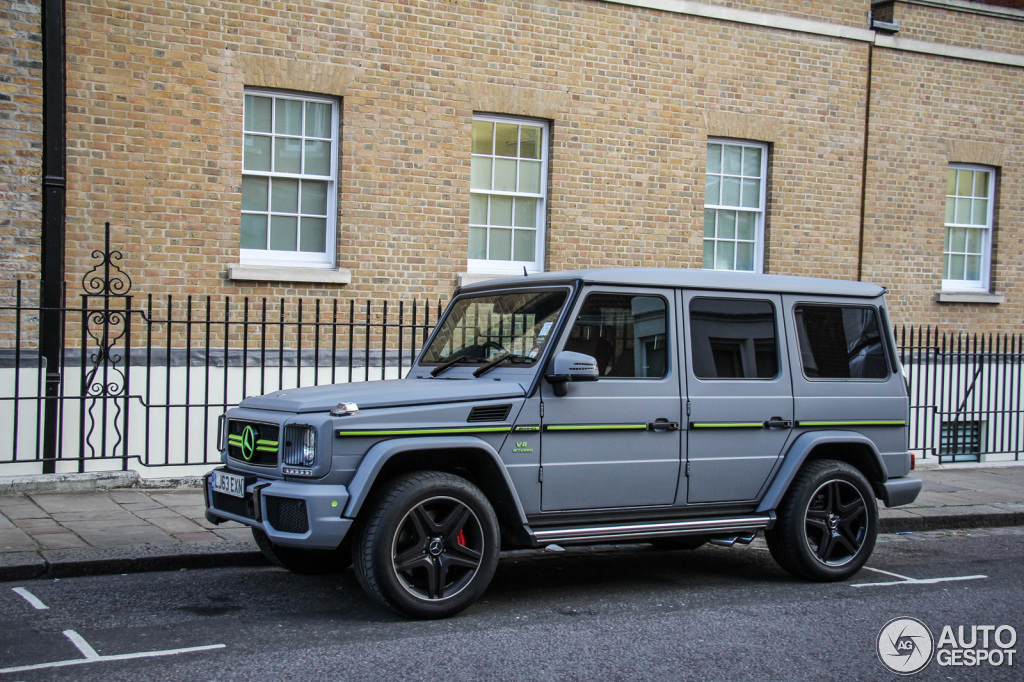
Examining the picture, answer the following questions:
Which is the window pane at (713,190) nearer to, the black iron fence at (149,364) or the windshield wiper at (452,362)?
the black iron fence at (149,364)

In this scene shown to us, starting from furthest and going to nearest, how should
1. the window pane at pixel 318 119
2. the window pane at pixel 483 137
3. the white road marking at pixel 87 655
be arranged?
the window pane at pixel 483 137 → the window pane at pixel 318 119 → the white road marking at pixel 87 655

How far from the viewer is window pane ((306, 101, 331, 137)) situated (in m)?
11.4

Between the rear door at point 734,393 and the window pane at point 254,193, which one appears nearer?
the rear door at point 734,393

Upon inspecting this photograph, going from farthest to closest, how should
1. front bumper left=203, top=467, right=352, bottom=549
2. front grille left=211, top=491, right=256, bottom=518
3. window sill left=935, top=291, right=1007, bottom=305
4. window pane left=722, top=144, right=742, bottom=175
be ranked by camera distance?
window sill left=935, top=291, right=1007, bottom=305 < window pane left=722, top=144, right=742, bottom=175 < front grille left=211, top=491, right=256, bottom=518 < front bumper left=203, top=467, right=352, bottom=549

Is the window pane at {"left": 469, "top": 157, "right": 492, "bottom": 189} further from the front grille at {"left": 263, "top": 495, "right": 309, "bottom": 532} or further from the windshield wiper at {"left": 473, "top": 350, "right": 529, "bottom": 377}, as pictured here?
the front grille at {"left": 263, "top": 495, "right": 309, "bottom": 532}

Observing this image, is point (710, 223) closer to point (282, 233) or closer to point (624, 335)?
point (282, 233)

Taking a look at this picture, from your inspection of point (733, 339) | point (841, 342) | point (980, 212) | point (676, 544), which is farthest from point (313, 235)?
point (980, 212)

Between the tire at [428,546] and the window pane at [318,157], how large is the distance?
21.3 feet

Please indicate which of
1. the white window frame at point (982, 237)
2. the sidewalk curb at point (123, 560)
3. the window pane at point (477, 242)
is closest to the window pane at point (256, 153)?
the window pane at point (477, 242)

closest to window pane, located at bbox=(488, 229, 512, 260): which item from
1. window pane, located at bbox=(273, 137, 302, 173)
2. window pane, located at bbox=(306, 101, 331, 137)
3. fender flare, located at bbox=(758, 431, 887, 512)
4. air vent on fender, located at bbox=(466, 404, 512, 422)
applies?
window pane, located at bbox=(306, 101, 331, 137)

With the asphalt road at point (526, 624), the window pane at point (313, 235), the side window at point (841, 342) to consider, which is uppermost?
the window pane at point (313, 235)

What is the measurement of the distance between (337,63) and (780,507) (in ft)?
23.2

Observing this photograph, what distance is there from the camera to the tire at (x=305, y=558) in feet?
21.7

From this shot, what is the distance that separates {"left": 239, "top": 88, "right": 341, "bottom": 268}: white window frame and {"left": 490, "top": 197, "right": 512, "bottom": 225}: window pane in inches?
76.6
